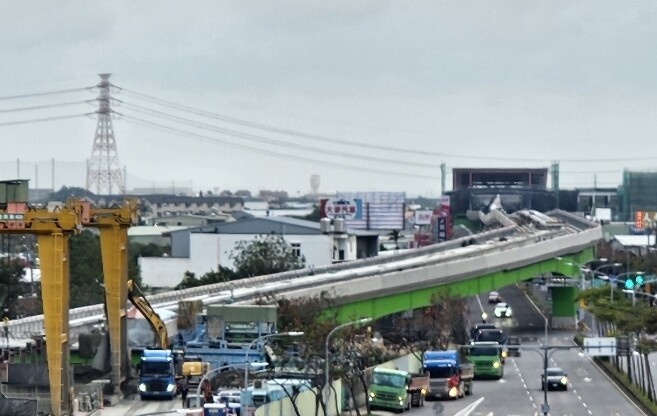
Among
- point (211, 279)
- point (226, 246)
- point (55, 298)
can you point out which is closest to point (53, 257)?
point (55, 298)

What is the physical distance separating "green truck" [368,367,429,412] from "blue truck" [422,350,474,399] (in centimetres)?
288

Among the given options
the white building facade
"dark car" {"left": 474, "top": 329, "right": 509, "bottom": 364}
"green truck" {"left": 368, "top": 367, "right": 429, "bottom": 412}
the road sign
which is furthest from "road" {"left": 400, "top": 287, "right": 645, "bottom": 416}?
the white building facade

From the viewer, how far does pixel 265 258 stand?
161 m

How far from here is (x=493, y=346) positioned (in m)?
90.3

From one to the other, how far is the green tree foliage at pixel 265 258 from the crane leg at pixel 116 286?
75.9 metres

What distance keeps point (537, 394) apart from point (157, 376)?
73.4 feet

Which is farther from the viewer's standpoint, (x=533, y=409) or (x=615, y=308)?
(x=615, y=308)

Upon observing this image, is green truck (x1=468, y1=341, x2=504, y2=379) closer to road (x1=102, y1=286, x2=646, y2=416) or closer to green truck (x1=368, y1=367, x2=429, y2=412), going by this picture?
road (x1=102, y1=286, x2=646, y2=416)

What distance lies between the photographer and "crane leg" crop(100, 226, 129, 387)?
76688 millimetres

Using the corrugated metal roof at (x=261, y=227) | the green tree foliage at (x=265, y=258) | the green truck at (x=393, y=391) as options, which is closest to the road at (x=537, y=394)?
the green truck at (x=393, y=391)

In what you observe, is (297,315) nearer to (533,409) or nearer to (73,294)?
(533,409)

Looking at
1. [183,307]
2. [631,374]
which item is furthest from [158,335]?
[631,374]

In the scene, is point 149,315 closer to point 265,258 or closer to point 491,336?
point 491,336

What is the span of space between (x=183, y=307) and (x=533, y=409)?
20.5m
